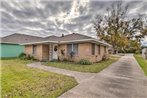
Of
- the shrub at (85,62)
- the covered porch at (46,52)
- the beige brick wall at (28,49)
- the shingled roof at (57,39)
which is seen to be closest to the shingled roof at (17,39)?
the shingled roof at (57,39)

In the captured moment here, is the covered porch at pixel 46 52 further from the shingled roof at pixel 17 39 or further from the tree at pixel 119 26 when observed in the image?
the tree at pixel 119 26

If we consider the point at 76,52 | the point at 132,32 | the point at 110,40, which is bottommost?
the point at 76,52

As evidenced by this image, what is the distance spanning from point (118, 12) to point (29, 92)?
3480cm

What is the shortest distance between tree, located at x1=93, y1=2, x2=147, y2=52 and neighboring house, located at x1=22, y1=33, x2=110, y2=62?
19997mm

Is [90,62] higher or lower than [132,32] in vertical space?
lower

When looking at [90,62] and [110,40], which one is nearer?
[90,62]

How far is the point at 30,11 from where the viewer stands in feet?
46.3

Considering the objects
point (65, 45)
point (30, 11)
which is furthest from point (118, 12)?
point (30, 11)

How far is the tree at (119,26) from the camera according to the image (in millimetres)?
34562

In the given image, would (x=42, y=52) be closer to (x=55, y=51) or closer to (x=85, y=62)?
(x=55, y=51)

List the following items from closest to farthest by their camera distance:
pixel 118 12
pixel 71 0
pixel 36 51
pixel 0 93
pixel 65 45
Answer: pixel 0 93, pixel 71 0, pixel 65 45, pixel 36 51, pixel 118 12

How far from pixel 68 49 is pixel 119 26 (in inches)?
950

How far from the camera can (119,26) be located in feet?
117

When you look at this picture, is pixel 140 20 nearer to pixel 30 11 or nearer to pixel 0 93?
pixel 30 11
